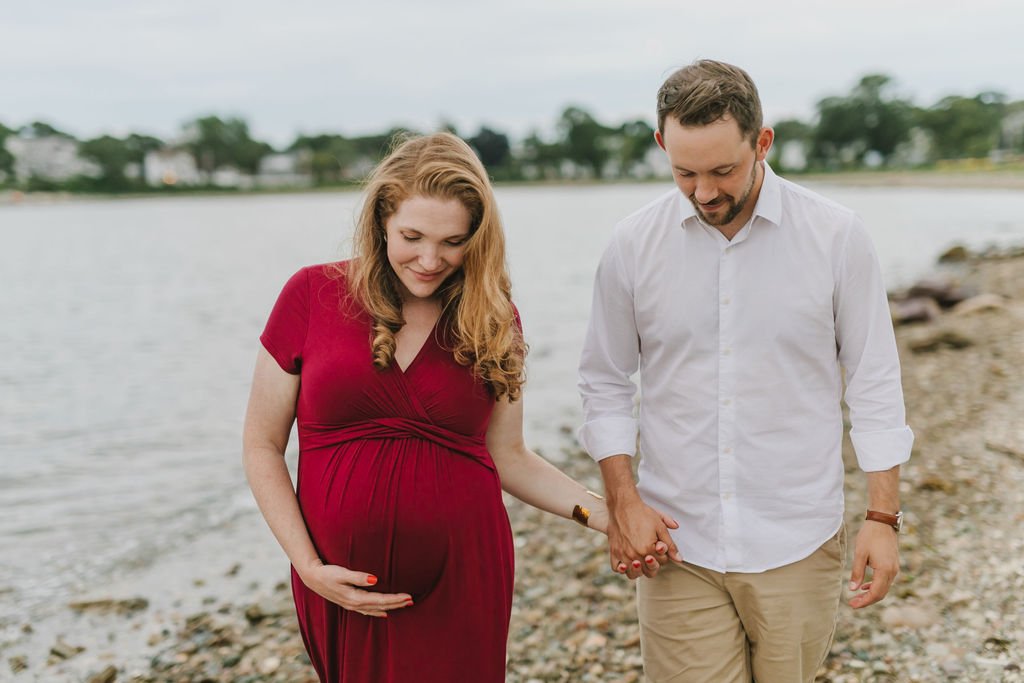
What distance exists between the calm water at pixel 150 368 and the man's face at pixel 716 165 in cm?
116

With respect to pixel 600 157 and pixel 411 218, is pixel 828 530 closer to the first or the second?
pixel 411 218

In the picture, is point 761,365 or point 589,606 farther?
point 589,606

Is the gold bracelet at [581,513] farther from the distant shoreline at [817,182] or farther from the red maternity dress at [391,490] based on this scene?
the distant shoreline at [817,182]

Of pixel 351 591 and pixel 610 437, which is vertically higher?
pixel 610 437

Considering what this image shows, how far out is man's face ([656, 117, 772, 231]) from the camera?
97.3 inches

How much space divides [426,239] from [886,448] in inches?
60.8

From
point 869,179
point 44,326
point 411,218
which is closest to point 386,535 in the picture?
point 411,218

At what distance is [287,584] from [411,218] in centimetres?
526

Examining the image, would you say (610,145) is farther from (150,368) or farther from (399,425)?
(399,425)

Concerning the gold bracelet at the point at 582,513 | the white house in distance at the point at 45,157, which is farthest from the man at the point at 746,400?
the white house in distance at the point at 45,157

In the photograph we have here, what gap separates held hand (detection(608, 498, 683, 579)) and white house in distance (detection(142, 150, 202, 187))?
13013 cm

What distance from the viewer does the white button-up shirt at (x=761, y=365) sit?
2.65 meters

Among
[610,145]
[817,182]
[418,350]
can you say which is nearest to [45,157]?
[610,145]

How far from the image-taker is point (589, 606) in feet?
18.7
